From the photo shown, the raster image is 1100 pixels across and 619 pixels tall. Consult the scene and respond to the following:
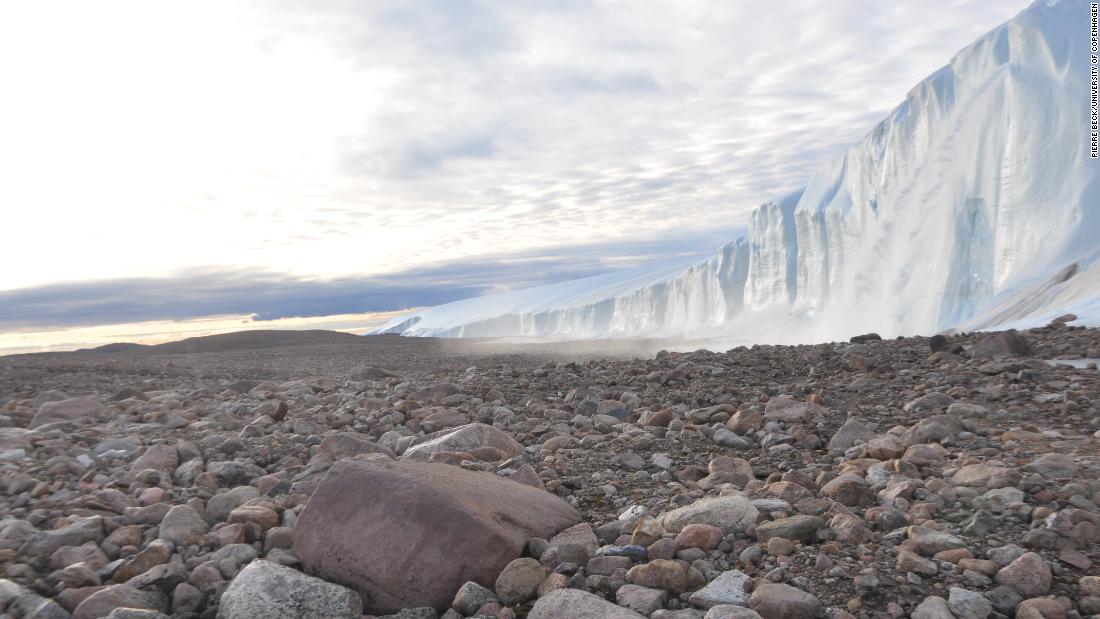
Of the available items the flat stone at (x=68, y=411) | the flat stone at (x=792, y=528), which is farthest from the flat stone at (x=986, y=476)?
the flat stone at (x=68, y=411)

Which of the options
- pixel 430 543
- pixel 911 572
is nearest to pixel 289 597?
pixel 430 543

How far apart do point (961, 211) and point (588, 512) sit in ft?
55.9

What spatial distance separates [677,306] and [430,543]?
32454mm

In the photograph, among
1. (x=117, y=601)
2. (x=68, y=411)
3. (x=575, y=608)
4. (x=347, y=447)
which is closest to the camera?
(x=575, y=608)

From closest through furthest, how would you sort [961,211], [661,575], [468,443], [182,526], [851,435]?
[661,575]
[182,526]
[851,435]
[468,443]
[961,211]

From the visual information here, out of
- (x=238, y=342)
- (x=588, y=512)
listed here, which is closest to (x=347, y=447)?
(x=588, y=512)

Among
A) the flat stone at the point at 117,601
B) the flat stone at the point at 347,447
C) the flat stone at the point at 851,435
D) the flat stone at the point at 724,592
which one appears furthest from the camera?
the flat stone at the point at 347,447

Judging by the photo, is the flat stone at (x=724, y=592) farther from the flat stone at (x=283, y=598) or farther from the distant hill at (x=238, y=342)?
the distant hill at (x=238, y=342)

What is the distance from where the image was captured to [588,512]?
110 inches

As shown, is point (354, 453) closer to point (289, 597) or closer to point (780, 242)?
point (289, 597)

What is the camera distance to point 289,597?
2.06 meters

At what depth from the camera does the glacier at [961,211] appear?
1349cm

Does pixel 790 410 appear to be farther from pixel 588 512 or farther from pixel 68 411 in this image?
pixel 68 411

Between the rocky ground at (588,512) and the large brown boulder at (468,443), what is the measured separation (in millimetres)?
15
